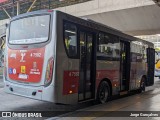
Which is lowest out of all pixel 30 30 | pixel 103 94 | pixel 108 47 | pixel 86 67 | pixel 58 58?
pixel 103 94

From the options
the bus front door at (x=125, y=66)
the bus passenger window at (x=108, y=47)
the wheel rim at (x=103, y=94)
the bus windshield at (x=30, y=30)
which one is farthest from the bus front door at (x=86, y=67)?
the bus front door at (x=125, y=66)

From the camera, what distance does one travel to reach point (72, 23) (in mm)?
8422

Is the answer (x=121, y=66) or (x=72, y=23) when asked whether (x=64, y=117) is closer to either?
(x=72, y=23)

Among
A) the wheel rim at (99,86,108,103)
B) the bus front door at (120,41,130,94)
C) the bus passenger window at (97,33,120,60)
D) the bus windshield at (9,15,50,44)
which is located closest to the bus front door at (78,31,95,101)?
the bus passenger window at (97,33,120,60)

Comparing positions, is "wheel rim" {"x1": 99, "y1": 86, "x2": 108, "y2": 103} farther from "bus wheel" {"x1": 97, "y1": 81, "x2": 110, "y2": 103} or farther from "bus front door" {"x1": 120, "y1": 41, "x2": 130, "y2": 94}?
"bus front door" {"x1": 120, "y1": 41, "x2": 130, "y2": 94}

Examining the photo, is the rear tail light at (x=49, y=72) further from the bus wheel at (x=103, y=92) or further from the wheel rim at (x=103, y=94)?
the wheel rim at (x=103, y=94)

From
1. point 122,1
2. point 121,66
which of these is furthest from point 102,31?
point 122,1

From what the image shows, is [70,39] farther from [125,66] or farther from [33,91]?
[125,66]

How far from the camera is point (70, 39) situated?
27.2 feet

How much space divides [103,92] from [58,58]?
3.23m

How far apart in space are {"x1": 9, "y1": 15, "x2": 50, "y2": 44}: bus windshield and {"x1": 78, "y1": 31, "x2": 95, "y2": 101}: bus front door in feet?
4.07

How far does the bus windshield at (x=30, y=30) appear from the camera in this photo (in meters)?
8.13

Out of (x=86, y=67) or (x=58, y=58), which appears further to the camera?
(x=86, y=67)

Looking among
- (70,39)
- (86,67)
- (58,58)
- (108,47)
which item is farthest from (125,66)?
(58,58)
